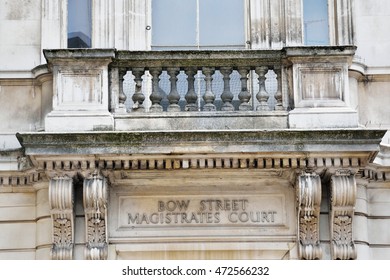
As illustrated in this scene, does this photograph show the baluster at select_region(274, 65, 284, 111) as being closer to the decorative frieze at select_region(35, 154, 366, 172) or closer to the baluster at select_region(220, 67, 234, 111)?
the baluster at select_region(220, 67, 234, 111)

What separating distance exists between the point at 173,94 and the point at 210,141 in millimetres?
990

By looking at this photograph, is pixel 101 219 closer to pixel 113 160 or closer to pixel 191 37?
pixel 113 160

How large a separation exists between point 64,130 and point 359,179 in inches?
149

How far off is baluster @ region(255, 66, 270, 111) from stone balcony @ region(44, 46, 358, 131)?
13mm

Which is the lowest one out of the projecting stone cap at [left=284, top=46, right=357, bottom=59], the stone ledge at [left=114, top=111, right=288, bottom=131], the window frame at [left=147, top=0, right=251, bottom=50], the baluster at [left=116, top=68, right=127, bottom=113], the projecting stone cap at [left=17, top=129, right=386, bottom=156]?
the projecting stone cap at [left=17, top=129, right=386, bottom=156]

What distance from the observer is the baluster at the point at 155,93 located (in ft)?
44.3

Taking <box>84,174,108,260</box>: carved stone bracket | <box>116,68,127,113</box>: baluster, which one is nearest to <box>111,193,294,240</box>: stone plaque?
<box>84,174,108,260</box>: carved stone bracket

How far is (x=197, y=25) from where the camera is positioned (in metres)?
15.2

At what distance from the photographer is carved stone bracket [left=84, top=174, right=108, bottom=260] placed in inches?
516

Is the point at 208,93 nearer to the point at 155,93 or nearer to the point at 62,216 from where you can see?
the point at 155,93

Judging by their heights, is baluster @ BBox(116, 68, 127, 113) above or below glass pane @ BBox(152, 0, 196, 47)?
below

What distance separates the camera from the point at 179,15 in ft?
50.1

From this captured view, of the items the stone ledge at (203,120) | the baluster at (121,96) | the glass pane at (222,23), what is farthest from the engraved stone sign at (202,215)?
the glass pane at (222,23)

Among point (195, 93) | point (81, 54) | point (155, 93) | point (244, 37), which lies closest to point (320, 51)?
point (195, 93)
